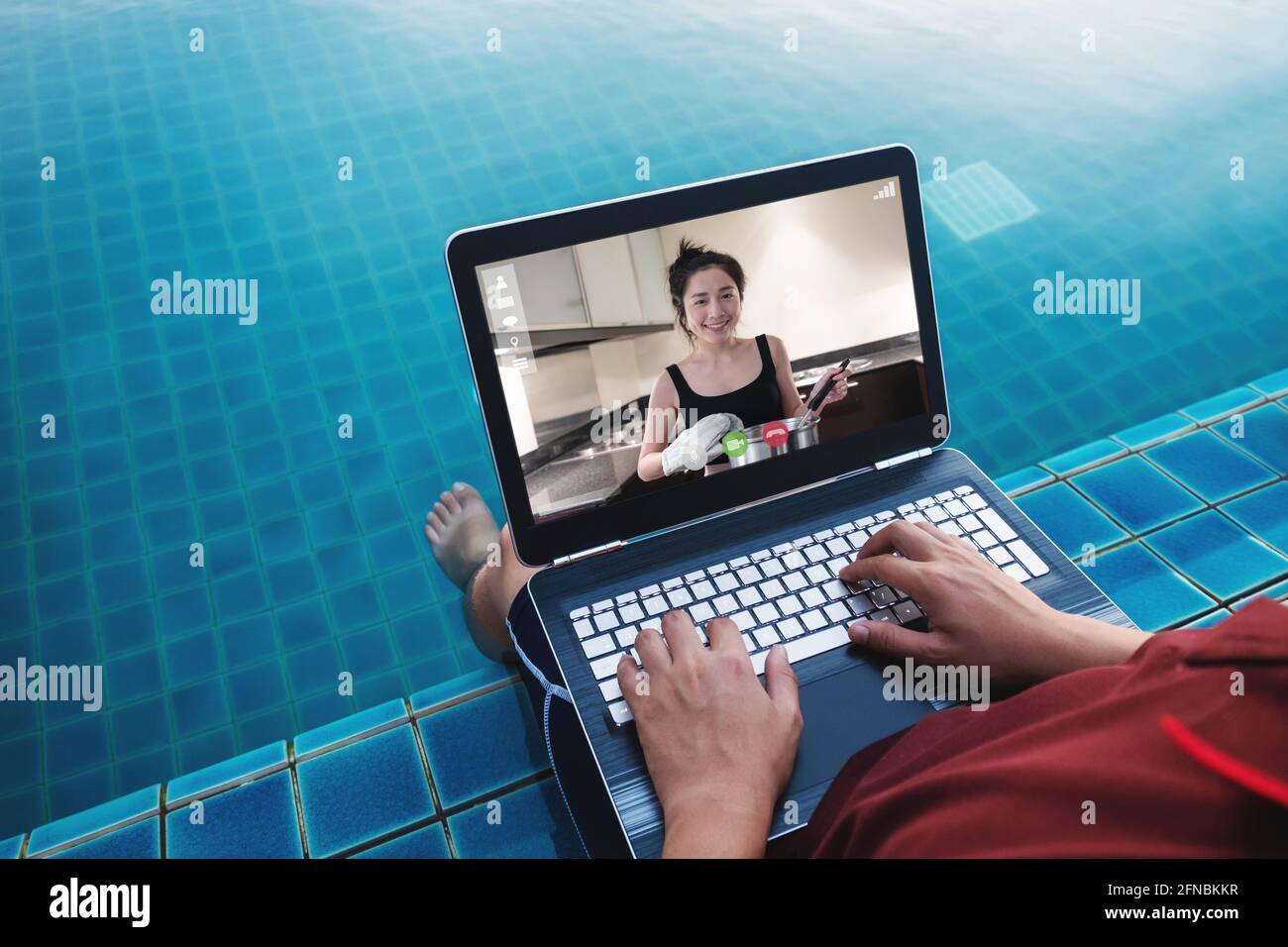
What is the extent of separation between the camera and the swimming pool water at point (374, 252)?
1746 mm

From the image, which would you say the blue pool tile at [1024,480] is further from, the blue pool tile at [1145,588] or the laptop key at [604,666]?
the laptop key at [604,666]

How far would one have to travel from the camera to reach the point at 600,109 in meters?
2.88

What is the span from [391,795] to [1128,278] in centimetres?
236

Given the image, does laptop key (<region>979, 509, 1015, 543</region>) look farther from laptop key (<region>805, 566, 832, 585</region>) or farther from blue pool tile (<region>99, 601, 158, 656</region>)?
blue pool tile (<region>99, 601, 158, 656</region>)

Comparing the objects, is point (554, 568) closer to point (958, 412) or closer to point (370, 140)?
point (958, 412)

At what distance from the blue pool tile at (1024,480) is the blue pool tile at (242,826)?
918mm

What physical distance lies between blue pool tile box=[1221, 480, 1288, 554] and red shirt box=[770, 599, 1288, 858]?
639mm

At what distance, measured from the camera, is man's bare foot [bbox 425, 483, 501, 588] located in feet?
5.71

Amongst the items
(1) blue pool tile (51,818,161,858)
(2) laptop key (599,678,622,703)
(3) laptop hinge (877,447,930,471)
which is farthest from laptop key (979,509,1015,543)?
(1) blue pool tile (51,818,161,858)

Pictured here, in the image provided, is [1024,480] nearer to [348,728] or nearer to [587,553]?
[587,553]

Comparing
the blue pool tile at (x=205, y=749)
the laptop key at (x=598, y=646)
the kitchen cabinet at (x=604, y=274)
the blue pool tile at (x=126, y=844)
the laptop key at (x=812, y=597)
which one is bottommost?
the blue pool tile at (x=205, y=749)

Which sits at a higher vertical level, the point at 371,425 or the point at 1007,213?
the point at 1007,213

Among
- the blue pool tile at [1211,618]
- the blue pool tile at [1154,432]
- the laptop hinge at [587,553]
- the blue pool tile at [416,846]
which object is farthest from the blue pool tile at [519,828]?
the blue pool tile at [1154,432]

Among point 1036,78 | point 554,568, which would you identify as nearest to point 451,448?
point 554,568
